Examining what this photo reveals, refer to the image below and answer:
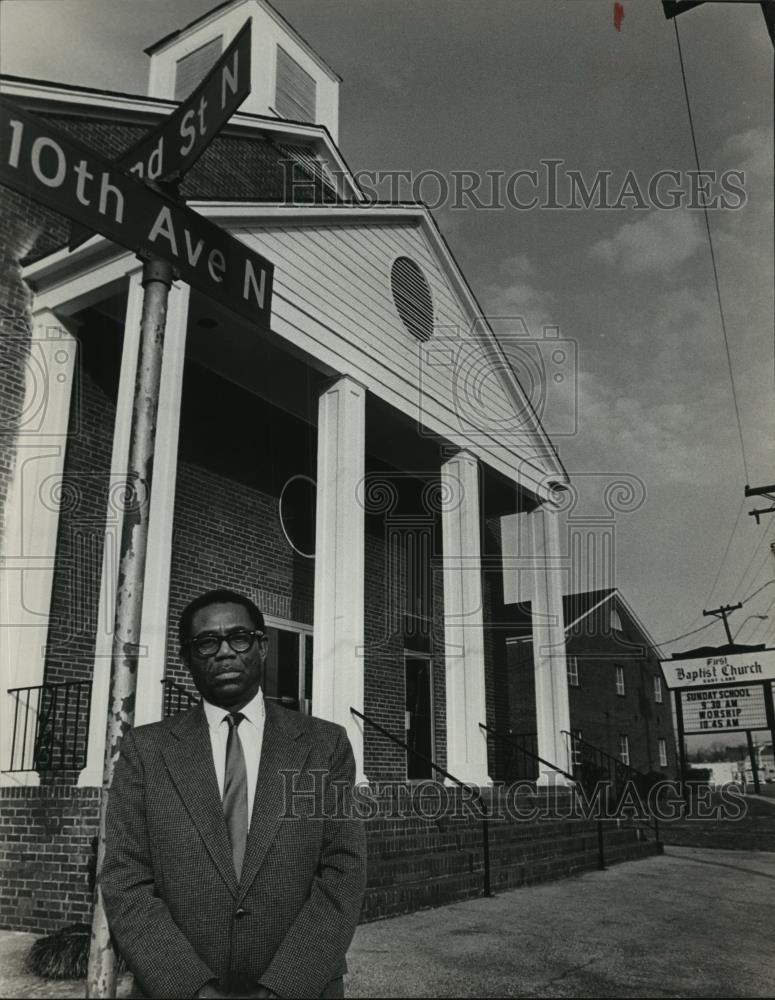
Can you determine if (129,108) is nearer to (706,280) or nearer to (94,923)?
(706,280)

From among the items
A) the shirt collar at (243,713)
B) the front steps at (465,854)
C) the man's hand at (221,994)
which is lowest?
the front steps at (465,854)

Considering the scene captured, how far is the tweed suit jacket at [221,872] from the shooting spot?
2211 millimetres

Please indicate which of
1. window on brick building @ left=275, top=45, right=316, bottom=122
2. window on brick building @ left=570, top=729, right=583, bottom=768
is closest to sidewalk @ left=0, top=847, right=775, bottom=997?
window on brick building @ left=570, top=729, right=583, bottom=768

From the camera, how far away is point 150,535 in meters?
6.65

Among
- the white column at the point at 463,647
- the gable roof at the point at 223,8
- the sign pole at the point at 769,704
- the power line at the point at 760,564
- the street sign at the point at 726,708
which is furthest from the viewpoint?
the street sign at the point at 726,708

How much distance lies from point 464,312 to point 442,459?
2650 millimetres

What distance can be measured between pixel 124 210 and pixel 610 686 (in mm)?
29603

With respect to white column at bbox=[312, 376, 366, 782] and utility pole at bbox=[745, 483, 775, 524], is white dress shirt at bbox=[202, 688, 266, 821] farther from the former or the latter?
white column at bbox=[312, 376, 366, 782]

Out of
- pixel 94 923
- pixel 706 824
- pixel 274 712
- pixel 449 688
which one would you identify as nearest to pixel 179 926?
pixel 94 923

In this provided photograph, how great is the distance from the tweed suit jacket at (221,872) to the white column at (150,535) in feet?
12.2

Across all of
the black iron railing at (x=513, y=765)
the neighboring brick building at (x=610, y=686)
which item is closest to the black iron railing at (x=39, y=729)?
the black iron railing at (x=513, y=765)

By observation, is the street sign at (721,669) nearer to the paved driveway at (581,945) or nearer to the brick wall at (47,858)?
the paved driveway at (581,945)

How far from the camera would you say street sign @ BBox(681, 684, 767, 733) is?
17203mm

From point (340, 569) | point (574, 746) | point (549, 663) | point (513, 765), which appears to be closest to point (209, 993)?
point (340, 569)
